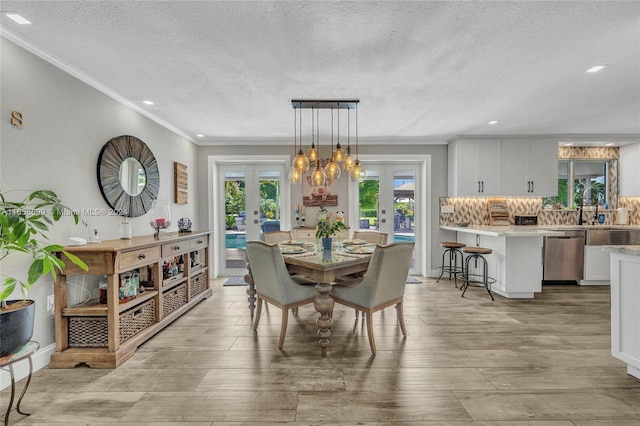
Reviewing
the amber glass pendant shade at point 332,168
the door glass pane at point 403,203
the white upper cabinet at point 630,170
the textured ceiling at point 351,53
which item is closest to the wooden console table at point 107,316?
the textured ceiling at point 351,53

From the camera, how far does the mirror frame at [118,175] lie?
277 cm

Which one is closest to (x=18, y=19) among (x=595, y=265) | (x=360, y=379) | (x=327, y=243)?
(x=327, y=243)

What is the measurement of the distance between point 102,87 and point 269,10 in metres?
2.05

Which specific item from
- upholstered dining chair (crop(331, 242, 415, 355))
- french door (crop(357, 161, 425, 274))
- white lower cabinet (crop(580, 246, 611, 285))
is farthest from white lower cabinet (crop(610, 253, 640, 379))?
french door (crop(357, 161, 425, 274))

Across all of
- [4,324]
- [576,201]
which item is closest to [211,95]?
[4,324]

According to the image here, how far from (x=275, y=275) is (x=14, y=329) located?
1543 mm

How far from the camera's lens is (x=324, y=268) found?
7.41ft

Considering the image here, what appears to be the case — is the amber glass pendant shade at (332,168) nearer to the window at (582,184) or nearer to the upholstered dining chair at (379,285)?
the upholstered dining chair at (379,285)

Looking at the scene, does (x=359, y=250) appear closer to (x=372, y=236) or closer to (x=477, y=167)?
(x=372, y=236)

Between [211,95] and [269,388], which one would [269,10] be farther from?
[269,388]

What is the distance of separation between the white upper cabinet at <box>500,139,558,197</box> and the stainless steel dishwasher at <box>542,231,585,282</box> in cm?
80

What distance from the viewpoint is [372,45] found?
6.73ft

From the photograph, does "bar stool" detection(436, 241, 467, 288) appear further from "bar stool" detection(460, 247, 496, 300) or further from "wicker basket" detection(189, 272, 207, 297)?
"wicker basket" detection(189, 272, 207, 297)

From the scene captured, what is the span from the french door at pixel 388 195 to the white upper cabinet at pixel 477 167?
0.75 m
